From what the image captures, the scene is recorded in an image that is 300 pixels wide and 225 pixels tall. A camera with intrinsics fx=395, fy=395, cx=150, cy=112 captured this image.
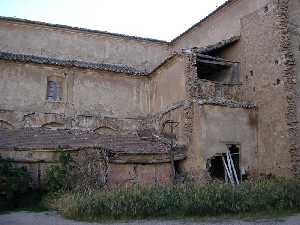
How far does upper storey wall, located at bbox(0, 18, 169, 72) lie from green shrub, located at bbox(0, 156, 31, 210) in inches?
439

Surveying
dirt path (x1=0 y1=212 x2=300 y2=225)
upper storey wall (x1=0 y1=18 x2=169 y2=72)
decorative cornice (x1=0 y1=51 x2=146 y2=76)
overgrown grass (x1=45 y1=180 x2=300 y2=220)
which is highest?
upper storey wall (x1=0 y1=18 x2=169 y2=72)

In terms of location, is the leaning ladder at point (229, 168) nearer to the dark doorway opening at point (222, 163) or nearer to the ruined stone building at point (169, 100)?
the dark doorway opening at point (222, 163)

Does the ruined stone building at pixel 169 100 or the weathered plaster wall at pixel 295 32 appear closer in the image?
the ruined stone building at pixel 169 100

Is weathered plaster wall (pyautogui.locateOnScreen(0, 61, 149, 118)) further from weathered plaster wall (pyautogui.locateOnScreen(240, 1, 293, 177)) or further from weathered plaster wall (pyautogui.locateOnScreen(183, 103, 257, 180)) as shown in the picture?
weathered plaster wall (pyautogui.locateOnScreen(240, 1, 293, 177))

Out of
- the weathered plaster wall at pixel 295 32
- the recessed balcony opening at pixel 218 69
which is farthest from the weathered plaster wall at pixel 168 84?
the weathered plaster wall at pixel 295 32

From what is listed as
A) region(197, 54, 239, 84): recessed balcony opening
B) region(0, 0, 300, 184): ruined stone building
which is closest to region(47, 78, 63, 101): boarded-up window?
region(0, 0, 300, 184): ruined stone building

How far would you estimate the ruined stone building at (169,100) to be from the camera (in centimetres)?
1881

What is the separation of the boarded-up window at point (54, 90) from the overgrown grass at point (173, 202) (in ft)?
33.7

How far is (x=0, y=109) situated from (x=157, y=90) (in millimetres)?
9089

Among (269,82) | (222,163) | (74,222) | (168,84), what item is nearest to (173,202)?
(74,222)

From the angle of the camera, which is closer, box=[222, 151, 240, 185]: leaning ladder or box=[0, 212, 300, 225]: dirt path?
box=[0, 212, 300, 225]: dirt path

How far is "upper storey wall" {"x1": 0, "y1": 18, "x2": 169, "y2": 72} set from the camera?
25328 millimetres

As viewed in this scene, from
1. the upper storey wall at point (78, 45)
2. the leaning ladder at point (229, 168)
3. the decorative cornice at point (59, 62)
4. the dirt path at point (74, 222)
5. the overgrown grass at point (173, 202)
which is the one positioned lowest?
the dirt path at point (74, 222)

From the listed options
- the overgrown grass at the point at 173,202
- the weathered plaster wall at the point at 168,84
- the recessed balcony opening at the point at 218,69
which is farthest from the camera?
the recessed balcony opening at the point at 218,69
